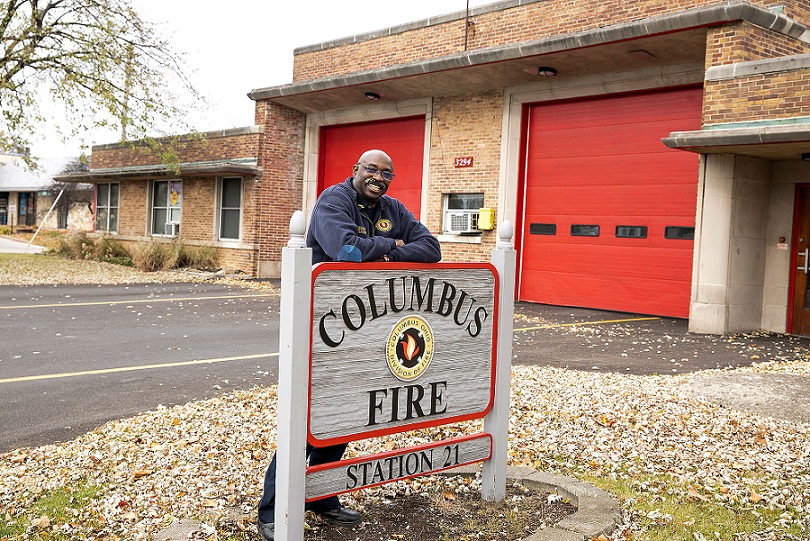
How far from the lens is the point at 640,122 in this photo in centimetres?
1445

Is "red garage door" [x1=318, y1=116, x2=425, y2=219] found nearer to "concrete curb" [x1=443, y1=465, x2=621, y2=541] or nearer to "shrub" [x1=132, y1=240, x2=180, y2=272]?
"shrub" [x1=132, y1=240, x2=180, y2=272]

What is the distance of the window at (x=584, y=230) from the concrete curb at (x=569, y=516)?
10.9m

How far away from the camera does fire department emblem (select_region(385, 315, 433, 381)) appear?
149 inches

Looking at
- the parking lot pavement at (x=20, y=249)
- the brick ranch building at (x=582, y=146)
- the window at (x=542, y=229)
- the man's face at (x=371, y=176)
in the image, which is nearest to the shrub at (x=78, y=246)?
the parking lot pavement at (x=20, y=249)

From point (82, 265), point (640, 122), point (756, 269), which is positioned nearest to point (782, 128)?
point (756, 269)

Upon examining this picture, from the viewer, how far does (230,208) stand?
22.4 m

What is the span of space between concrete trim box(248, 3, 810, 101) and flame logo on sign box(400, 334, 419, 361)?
994 cm

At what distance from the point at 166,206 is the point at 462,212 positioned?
12.0 meters

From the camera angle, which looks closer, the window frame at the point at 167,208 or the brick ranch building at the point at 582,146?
the brick ranch building at the point at 582,146

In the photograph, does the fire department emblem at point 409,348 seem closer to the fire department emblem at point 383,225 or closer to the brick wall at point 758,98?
the fire department emblem at point 383,225

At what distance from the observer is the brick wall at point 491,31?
14.0 metres

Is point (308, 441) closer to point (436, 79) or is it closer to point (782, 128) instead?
point (782, 128)

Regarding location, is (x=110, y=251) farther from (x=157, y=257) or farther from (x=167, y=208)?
(x=157, y=257)

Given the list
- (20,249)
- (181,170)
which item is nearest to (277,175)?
(181,170)
